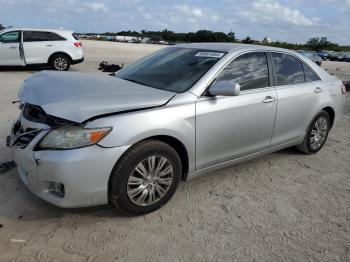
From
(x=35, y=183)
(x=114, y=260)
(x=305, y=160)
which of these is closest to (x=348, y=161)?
(x=305, y=160)

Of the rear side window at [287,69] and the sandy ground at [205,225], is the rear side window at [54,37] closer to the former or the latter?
the sandy ground at [205,225]

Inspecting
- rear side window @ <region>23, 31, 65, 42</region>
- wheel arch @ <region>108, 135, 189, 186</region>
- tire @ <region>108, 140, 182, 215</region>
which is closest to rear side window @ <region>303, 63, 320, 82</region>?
wheel arch @ <region>108, 135, 189, 186</region>

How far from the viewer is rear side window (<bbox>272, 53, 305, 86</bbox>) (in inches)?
182

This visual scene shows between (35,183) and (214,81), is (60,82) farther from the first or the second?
(214,81)

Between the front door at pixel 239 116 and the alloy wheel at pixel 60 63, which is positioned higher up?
the front door at pixel 239 116

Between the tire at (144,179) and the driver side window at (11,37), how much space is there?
38.4 ft

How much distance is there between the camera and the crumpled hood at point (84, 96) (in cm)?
309

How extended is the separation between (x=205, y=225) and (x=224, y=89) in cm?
129

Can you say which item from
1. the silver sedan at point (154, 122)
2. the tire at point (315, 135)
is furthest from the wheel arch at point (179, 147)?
the tire at point (315, 135)

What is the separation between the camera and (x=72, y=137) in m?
3.02

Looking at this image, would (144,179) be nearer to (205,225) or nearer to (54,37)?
(205,225)

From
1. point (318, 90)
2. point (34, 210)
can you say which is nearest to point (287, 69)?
point (318, 90)

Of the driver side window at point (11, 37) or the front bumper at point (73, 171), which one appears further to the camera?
the driver side window at point (11, 37)

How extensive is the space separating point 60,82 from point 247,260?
2390 millimetres
